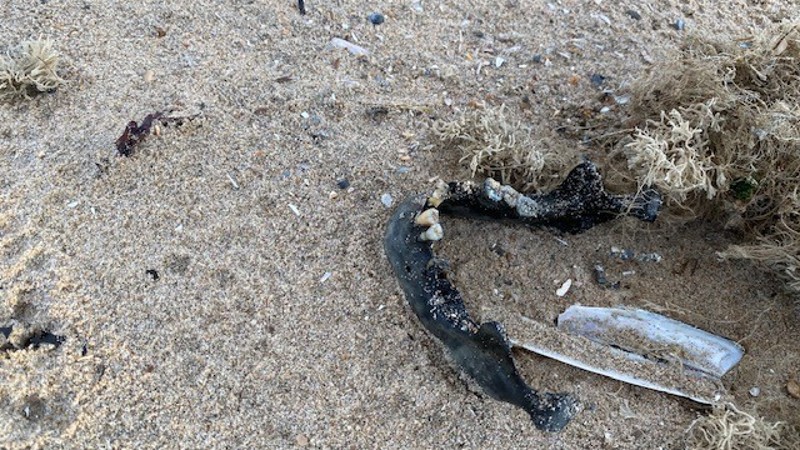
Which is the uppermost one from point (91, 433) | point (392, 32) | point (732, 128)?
point (732, 128)

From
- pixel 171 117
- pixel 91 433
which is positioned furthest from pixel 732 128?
pixel 91 433

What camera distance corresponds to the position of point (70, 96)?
269 centimetres

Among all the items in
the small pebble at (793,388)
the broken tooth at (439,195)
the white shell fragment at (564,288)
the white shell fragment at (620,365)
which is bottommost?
the white shell fragment at (620,365)

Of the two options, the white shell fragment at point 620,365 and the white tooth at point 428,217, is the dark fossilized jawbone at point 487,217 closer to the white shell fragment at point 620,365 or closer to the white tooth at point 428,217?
the white tooth at point 428,217

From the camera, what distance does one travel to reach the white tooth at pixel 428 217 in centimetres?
224

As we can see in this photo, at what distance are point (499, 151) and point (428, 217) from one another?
1.44 feet

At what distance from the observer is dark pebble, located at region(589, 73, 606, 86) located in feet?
9.62

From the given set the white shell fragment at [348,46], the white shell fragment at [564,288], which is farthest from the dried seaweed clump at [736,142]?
the white shell fragment at [348,46]

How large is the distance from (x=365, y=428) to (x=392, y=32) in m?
1.65

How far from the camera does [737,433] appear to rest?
206 cm

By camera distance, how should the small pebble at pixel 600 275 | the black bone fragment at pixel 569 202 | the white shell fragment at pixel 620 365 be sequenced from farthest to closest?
the small pebble at pixel 600 275
the black bone fragment at pixel 569 202
the white shell fragment at pixel 620 365

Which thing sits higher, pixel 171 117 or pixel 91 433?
pixel 171 117

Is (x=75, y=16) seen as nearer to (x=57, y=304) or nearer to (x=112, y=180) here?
(x=112, y=180)

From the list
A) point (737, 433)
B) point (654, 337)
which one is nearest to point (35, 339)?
point (654, 337)
